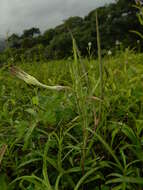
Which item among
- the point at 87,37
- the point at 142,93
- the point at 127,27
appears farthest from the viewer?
the point at 127,27

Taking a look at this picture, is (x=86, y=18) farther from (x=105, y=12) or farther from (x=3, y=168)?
(x=3, y=168)

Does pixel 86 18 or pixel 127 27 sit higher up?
pixel 86 18

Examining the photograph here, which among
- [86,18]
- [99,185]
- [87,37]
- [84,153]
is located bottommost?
[99,185]

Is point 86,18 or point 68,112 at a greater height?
point 86,18

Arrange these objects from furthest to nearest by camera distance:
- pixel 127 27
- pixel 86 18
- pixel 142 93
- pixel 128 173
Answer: pixel 86 18
pixel 127 27
pixel 142 93
pixel 128 173

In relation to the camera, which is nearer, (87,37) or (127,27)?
(87,37)

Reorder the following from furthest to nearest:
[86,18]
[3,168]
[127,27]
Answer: [86,18] → [127,27] → [3,168]

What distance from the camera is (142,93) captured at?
995 millimetres

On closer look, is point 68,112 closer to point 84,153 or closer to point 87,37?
point 84,153

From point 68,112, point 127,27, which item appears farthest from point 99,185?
point 127,27

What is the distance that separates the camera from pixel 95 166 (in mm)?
776

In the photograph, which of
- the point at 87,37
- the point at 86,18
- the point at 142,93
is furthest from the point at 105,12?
the point at 142,93

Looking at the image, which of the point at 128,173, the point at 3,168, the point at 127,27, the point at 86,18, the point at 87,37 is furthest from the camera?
the point at 86,18

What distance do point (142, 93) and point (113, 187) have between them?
41cm
